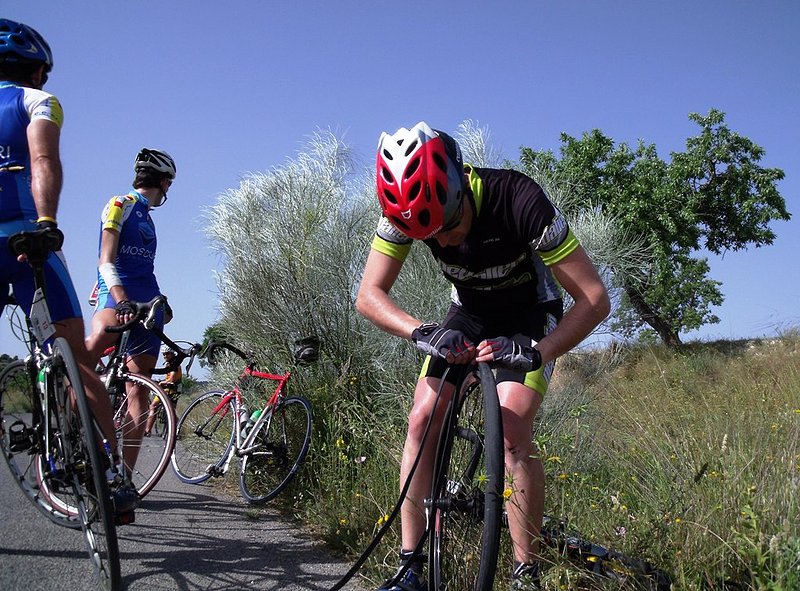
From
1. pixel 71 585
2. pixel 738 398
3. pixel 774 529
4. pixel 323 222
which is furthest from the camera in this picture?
pixel 323 222

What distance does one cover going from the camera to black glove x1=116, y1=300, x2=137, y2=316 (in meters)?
4.46

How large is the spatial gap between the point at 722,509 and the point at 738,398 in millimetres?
3146

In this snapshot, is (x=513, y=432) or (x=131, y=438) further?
(x=131, y=438)

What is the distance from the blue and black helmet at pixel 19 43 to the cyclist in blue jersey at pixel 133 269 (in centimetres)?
135

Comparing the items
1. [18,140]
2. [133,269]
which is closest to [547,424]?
[133,269]

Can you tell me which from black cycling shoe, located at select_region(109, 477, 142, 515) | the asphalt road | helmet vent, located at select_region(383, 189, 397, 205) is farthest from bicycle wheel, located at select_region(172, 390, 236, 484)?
helmet vent, located at select_region(383, 189, 397, 205)

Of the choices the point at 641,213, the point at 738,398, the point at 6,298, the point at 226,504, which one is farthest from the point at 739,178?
the point at 6,298

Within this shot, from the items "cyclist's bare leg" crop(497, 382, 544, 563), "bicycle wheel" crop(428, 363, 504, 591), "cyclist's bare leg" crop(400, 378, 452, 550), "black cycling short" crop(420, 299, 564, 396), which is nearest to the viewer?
"bicycle wheel" crop(428, 363, 504, 591)

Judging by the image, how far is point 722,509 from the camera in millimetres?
2543

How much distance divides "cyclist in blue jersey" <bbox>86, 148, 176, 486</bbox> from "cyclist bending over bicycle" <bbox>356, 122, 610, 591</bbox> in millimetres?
2341

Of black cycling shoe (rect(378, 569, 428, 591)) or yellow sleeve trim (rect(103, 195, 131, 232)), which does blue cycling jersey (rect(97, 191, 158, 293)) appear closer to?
yellow sleeve trim (rect(103, 195, 131, 232))

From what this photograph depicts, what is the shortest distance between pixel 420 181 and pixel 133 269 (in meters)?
3.20

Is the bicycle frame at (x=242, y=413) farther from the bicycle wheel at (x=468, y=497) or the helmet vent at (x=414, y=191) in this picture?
the helmet vent at (x=414, y=191)

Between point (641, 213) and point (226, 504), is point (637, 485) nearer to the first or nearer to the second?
point (226, 504)
